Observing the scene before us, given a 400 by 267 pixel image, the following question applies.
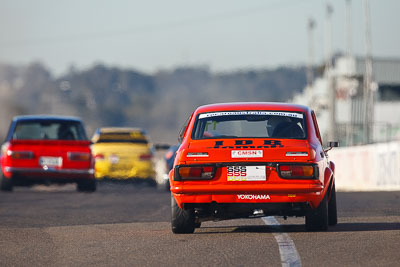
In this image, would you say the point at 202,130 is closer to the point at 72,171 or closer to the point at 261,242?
the point at 261,242

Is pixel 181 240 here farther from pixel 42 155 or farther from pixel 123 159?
pixel 123 159

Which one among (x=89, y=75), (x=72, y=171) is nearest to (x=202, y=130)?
(x=72, y=171)

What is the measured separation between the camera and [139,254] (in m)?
8.67

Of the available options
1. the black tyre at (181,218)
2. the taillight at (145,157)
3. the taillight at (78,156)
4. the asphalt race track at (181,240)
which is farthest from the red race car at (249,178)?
the taillight at (145,157)

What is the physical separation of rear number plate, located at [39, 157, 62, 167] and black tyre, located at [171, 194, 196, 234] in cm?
1118

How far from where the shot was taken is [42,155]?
21.3m

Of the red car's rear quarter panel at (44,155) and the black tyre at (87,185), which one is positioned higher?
the red car's rear quarter panel at (44,155)

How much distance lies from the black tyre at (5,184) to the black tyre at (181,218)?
1172 cm

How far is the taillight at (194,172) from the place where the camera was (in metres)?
10.1

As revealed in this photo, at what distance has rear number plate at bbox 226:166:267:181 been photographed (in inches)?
394

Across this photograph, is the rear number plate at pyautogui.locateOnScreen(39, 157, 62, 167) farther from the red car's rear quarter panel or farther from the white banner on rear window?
the white banner on rear window

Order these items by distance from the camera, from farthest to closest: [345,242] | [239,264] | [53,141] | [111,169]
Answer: [111,169], [53,141], [345,242], [239,264]

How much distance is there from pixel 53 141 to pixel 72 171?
0.78 metres

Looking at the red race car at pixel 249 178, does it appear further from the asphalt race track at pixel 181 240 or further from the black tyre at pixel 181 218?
the asphalt race track at pixel 181 240
